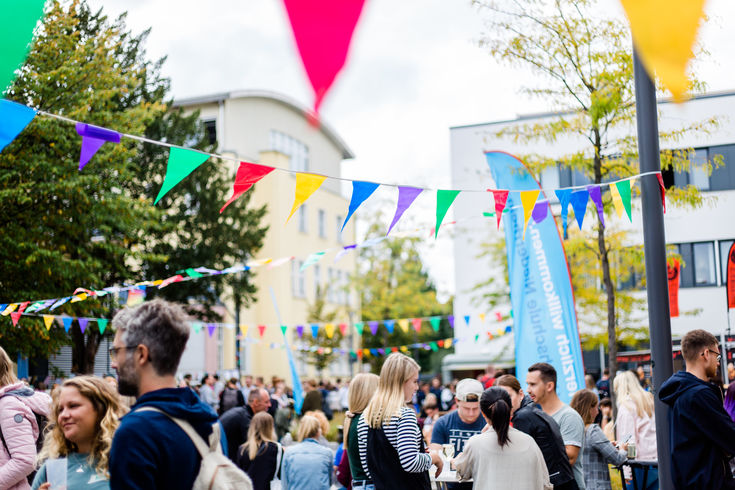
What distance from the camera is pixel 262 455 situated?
24.5ft

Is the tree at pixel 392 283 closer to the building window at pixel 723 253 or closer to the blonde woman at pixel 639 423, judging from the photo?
the building window at pixel 723 253

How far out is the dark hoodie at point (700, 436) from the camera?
188 inches

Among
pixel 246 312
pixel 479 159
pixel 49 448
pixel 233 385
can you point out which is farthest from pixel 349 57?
pixel 246 312

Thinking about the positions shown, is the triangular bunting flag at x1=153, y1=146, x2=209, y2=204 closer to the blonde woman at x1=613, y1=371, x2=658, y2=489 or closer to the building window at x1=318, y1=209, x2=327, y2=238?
the blonde woman at x1=613, y1=371, x2=658, y2=489

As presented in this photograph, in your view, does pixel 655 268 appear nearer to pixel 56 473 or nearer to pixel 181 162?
pixel 181 162

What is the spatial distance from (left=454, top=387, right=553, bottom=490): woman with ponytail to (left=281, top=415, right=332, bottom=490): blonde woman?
2102 mm

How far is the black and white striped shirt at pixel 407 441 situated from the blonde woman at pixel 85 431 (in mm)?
2095

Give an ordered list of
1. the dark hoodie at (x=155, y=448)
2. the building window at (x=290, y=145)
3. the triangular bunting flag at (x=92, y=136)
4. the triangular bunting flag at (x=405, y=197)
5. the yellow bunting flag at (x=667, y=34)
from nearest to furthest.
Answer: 1. the yellow bunting flag at (x=667, y=34)
2. the building window at (x=290, y=145)
3. the dark hoodie at (x=155, y=448)
4. the triangular bunting flag at (x=92, y=136)
5. the triangular bunting flag at (x=405, y=197)

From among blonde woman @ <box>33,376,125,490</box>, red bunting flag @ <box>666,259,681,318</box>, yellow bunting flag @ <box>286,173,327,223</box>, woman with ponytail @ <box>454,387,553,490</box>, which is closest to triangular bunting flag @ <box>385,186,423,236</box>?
yellow bunting flag @ <box>286,173,327,223</box>

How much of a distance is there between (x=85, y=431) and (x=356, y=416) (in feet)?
8.81

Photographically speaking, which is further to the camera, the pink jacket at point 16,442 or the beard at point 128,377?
the pink jacket at point 16,442

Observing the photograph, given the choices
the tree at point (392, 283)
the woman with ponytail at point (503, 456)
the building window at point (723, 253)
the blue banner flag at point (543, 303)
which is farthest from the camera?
the tree at point (392, 283)

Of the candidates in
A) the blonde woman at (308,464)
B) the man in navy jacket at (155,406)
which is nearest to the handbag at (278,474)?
the blonde woman at (308,464)

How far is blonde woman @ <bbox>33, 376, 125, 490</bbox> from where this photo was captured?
11.6ft
